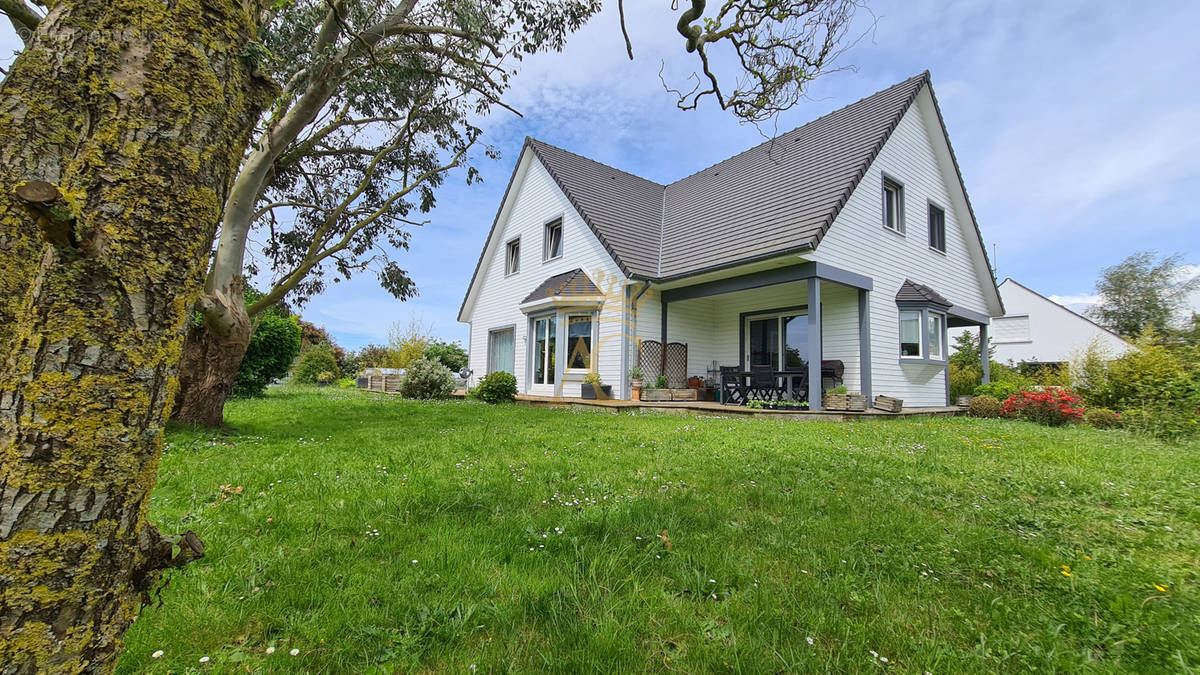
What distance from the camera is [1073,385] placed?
11.6 meters

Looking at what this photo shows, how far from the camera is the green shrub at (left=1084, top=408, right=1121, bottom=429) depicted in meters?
8.77

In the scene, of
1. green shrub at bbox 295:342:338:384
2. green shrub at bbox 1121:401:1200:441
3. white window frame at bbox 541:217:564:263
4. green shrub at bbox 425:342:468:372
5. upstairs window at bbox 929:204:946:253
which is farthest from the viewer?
green shrub at bbox 295:342:338:384

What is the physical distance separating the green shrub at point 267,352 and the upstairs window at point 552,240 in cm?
727

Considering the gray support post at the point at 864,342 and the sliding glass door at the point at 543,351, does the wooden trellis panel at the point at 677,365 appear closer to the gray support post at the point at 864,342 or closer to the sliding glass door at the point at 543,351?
the sliding glass door at the point at 543,351

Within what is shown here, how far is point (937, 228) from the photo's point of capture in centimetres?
1331

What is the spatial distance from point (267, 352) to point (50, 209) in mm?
13665

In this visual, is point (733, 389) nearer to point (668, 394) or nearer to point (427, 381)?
point (668, 394)

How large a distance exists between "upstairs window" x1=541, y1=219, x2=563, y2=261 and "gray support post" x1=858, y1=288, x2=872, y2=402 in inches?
329

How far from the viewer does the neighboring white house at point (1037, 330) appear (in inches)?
985

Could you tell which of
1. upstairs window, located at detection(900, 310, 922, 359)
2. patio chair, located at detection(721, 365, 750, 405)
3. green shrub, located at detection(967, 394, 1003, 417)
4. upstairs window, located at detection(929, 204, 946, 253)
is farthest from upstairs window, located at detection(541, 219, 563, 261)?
green shrub, located at detection(967, 394, 1003, 417)

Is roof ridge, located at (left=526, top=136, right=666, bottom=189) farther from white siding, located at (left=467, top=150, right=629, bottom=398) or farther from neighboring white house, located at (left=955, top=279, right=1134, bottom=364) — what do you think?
neighboring white house, located at (left=955, top=279, right=1134, bottom=364)

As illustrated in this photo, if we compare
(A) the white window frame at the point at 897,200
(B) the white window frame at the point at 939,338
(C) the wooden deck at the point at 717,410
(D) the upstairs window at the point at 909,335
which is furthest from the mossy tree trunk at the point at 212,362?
(B) the white window frame at the point at 939,338

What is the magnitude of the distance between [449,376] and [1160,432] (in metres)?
14.7

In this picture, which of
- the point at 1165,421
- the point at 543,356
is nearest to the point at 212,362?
the point at 543,356
